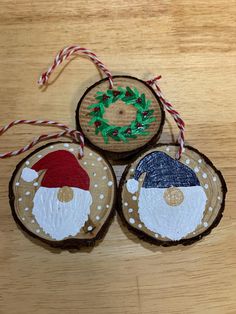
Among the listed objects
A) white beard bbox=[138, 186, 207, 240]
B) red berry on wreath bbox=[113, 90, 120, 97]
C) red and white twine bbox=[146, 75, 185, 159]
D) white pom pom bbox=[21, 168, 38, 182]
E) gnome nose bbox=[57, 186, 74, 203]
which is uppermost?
red berry on wreath bbox=[113, 90, 120, 97]

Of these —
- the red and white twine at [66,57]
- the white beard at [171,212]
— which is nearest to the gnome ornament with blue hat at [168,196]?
the white beard at [171,212]

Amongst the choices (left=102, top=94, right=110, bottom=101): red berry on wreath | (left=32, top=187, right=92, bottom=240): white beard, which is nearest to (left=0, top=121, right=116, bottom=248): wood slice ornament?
(left=32, top=187, right=92, bottom=240): white beard

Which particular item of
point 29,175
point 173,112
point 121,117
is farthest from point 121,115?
point 29,175

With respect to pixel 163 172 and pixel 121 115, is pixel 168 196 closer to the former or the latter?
pixel 163 172

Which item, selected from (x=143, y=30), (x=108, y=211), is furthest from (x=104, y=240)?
(x=143, y=30)

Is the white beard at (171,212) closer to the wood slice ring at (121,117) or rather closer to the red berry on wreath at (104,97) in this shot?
the wood slice ring at (121,117)

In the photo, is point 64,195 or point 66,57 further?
point 66,57

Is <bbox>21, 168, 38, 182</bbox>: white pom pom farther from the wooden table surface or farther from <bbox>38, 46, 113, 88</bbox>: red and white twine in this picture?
<bbox>38, 46, 113, 88</bbox>: red and white twine

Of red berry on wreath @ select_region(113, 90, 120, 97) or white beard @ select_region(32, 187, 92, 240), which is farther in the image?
red berry on wreath @ select_region(113, 90, 120, 97)
